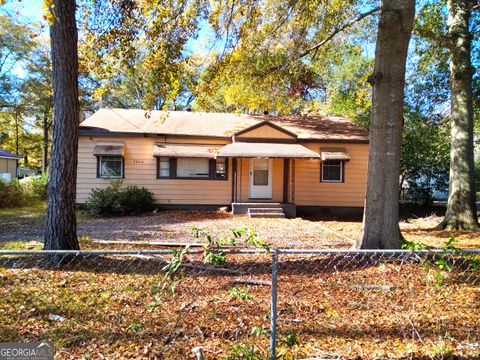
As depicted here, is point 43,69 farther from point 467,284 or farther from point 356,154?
point 467,284

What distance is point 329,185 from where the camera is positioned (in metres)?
13.9

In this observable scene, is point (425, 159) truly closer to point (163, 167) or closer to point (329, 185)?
point (329, 185)

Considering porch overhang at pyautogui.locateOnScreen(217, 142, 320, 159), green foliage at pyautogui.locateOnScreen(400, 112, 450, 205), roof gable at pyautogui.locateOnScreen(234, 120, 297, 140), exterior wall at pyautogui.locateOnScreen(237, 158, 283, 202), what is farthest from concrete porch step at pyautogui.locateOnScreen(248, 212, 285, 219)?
green foliage at pyautogui.locateOnScreen(400, 112, 450, 205)

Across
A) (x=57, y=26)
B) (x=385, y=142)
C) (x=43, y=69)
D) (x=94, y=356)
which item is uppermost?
(x=43, y=69)

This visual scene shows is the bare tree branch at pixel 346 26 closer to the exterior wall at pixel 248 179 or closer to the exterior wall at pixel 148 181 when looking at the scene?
the exterior wall at pixel 248 179

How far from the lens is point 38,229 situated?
8.48m

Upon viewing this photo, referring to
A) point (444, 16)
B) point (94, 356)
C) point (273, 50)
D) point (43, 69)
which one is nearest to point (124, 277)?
point (94, 356)

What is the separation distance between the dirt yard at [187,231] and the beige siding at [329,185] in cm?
179

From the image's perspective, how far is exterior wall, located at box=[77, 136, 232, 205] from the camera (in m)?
12.7

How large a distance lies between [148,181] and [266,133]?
5448 mm

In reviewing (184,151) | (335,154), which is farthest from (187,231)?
(335,154)

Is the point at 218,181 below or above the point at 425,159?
below

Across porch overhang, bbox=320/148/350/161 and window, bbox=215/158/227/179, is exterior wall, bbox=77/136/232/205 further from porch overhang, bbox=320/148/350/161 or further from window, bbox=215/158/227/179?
porch overhang, bbox=320/148/350/161

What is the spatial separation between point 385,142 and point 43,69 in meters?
27.6
